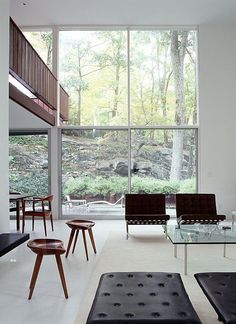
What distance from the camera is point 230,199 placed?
823cm

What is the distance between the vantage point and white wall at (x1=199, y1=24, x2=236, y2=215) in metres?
8.23

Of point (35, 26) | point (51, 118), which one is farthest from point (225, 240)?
point (35, 26)

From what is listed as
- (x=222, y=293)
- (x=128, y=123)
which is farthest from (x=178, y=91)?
(x=222, y=293)

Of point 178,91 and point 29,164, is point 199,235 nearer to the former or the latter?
point 178,91

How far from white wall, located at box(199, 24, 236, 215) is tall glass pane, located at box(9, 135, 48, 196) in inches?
160

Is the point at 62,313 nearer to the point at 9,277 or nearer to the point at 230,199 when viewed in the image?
the point at 9,277

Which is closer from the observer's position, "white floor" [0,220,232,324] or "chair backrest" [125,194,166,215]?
"white floor" [0,220,232,324]

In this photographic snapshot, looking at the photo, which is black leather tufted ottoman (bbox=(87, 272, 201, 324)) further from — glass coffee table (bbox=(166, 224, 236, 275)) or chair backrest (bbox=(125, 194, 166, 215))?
chair backrest (bbox=(125, 194, 166, 215))

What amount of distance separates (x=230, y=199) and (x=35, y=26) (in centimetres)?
677

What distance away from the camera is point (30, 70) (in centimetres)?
599

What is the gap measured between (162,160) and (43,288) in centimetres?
561

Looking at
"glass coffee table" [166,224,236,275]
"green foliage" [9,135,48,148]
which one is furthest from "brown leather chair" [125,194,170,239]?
"green foliage" [9,135,48,148]

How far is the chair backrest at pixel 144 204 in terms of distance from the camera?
6277 millimetres

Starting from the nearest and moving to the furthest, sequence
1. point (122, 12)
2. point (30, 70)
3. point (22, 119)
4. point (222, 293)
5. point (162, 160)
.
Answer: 1. point (222, 293)
2. point (30, 70)
3. point (22, 119)
4. point (122, 12)
5. point (162, 160)
